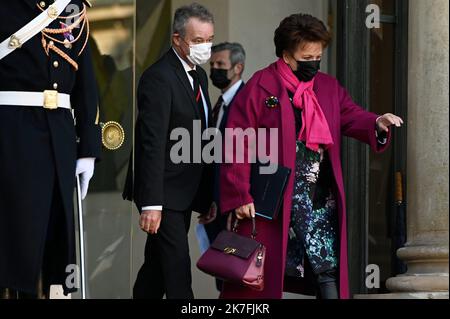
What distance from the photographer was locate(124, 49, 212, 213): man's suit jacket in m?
7.88

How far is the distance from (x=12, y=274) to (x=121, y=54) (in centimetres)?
301

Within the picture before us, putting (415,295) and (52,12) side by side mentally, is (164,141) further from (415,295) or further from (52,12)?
(415,295)

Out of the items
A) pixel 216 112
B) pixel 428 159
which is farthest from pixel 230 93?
pixel 428 159

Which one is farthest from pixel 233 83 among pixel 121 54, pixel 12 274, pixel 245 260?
pixel 12 274

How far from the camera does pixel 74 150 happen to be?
7223 mm

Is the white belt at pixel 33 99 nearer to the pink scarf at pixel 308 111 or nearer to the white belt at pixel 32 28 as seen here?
the white belt at pixel 32 28

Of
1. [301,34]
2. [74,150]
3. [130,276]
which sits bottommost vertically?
[130,276]

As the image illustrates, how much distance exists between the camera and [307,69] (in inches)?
312

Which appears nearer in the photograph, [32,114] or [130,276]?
[32,114]

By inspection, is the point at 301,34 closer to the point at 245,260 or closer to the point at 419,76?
the point at 419,76

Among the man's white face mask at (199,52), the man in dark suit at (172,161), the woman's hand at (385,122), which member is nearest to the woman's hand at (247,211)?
the man in dark suit at (172,161)

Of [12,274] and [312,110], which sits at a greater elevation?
[312,110]

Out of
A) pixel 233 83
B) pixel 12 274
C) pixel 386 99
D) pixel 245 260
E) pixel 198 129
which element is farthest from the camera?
pixel 386 99

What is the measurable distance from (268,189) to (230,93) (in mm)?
1291
